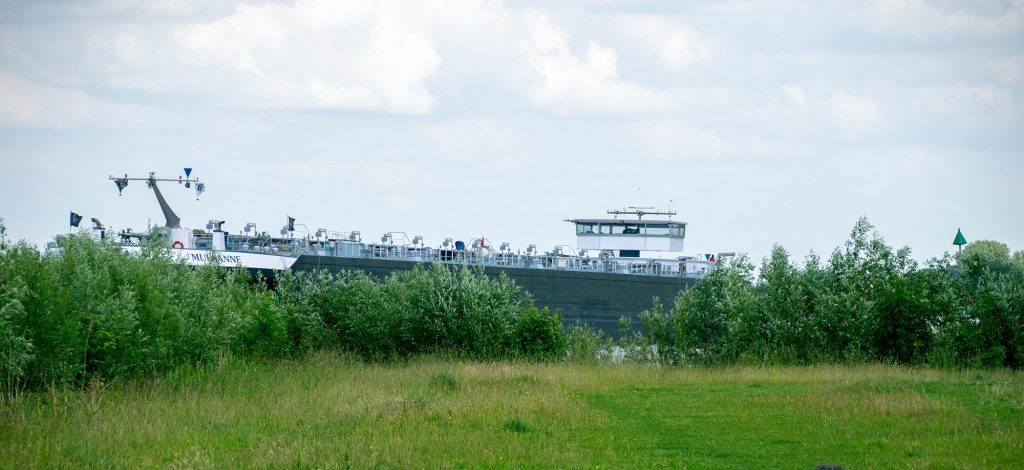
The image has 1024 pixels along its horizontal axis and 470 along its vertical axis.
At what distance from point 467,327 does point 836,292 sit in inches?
465

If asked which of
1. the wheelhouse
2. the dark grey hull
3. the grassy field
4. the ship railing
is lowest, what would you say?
the grassy field

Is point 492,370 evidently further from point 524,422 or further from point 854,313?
point 854,313

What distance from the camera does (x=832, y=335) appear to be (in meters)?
34.7

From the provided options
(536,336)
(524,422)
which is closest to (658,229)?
(536,336)

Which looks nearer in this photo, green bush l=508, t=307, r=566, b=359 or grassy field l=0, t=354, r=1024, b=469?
grassy field l=0, t=354, r=1024, b=469

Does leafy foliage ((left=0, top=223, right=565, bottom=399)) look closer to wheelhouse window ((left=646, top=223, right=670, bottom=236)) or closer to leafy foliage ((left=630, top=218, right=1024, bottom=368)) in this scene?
leafy foliage ((left=630, top=218, right=1024, bottom=368))

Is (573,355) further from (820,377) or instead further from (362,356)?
(820,377)

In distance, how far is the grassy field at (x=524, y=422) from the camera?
52.7 ft

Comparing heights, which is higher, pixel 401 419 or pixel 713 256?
pixel 713 256

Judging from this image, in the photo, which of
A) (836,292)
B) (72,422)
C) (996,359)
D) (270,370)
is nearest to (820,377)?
(996,359)

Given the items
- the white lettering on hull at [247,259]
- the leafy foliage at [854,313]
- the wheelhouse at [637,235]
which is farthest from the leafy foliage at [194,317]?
the wheelhouse at [637,235]

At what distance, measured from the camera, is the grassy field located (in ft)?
52.7

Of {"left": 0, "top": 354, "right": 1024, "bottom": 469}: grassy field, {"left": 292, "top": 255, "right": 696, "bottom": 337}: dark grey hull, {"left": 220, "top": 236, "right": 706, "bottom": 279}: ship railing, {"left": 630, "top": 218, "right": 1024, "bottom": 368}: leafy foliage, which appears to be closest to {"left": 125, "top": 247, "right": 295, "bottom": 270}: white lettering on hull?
{"left": 220, "top": 236, "right": 706, "bottom": 279}: ship railing

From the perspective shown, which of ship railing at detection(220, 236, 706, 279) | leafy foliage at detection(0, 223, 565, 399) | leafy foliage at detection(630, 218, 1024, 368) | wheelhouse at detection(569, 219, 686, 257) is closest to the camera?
leafy foliage at detection(0, 223, 565, 399)
